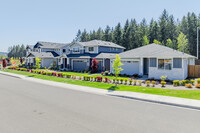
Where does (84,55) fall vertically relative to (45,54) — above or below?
below

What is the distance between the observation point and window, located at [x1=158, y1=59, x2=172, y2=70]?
62.7 ft

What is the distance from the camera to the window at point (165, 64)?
1912 centimetres

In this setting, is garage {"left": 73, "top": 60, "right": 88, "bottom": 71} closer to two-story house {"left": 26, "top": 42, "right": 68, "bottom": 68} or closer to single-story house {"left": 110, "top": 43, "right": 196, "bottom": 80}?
two-story house {"left": 26, "top": 42, "right": 68, "bottom": 68}

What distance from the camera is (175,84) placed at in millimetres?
15781

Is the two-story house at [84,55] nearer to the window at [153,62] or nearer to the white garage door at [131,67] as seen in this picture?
the white garage door at [131,67]

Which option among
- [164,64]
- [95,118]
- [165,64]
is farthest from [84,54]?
[95,118]

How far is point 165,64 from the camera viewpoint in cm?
1942

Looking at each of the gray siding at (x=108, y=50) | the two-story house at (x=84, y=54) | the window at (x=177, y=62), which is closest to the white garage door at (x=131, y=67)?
the window at (x=177, y=62)

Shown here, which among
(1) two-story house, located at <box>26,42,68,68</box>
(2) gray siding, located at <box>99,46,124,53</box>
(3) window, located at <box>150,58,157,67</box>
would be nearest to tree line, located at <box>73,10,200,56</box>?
(2) gray siding, located at <box>99,46,124,53</box>

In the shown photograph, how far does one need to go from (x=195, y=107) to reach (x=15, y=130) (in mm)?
9724

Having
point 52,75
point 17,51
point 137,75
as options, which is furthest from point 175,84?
point 17,51

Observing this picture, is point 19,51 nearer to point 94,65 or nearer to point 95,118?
point 94,65

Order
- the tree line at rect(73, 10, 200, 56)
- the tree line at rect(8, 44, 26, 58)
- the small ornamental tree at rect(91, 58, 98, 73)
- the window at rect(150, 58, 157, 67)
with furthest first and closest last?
1. the tree line at rect(8, 44, 26, 58)
2. the tree line at rect(73, 10, 200, 56)
3. the small ornamental tree at rect(91, 58, 98, 73)
4. the window at rect(150, 58, 157, 67)

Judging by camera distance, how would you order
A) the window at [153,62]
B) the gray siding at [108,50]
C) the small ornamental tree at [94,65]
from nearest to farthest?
the window at [153,62] < the small ornamental tree at [94,65] < the gray siding at [108,50]
